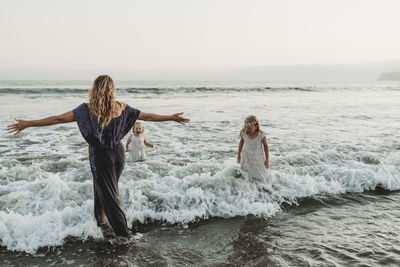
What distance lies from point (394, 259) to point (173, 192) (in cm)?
336

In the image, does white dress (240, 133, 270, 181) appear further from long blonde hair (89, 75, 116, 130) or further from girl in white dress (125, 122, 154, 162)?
long blonde hair (89, 75, 116, 130)

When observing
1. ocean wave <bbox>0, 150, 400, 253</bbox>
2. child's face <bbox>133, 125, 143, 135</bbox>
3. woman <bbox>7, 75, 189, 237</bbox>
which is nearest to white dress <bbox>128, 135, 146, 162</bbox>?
child's face <bbox>133, 125, 143, 135</bbox>

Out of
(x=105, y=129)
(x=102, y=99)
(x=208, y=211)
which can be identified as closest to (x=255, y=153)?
(x=208, y=211)

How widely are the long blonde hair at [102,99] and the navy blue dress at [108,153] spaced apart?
100 mm

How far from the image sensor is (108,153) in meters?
3.85

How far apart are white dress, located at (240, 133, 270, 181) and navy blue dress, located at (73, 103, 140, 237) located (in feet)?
9.38

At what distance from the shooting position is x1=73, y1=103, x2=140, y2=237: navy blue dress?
3.67 meters

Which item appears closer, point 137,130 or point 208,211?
point 208,211

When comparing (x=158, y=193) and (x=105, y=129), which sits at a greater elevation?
(x=105, y=129)

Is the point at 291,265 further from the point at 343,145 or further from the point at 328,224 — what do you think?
the point at 343,145

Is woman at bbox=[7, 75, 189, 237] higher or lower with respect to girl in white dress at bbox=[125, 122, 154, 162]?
higher

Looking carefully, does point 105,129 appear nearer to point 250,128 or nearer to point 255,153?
point 250,128

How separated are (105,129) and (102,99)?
1.31 ft

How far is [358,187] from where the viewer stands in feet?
21.5
